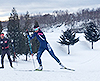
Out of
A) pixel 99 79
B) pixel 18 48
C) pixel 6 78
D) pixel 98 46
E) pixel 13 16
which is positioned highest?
pixel 13 16

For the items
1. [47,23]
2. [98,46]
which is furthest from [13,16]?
[47,23]

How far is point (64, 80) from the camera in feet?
22.5

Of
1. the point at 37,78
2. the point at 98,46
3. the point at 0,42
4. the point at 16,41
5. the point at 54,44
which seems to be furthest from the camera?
the point at 98,46

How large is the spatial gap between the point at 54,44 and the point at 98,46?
599 inches

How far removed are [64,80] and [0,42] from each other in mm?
4787

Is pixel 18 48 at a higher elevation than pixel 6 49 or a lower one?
lower

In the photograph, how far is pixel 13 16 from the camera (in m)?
31.5

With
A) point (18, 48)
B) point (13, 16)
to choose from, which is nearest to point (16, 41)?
point (18, 48)

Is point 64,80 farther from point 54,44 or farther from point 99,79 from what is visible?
point 54,44

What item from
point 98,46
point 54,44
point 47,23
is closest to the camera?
point 54,44

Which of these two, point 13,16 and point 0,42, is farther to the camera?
point 13,16

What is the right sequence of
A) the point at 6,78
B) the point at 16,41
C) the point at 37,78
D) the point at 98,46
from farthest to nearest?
the point at 98,46, the point at 16,41, the point at 37,78, the point at 6,78

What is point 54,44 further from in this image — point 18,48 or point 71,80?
point 71,80

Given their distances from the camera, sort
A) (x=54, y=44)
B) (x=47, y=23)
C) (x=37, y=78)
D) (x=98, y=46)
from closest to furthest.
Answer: (x=37, y=78) → (x=54, y=44) → (x=98, y=46) → (x=47, y=23)
